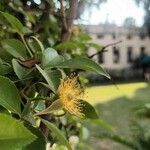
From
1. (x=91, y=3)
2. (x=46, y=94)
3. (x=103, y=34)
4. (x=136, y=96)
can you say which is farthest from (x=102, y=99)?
(x=46, y=94)

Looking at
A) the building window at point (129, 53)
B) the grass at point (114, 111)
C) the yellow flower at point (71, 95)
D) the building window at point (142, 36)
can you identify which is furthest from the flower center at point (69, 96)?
the building window at point (129, 53)

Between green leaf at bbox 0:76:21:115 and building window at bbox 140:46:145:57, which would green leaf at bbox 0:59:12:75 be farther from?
building window at bbox 140:46:145:57

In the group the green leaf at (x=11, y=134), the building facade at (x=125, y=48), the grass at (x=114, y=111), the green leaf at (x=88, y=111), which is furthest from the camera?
the building facade at (x=125, y=48)

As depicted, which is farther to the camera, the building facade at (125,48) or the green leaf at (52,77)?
the building facade at (125,48)

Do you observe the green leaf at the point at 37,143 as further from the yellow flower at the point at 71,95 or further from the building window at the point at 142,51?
the building window at the point at 142,51

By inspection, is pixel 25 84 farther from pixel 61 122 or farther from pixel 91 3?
pixel 91 3

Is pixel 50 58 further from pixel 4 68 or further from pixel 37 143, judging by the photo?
pixel 37 143

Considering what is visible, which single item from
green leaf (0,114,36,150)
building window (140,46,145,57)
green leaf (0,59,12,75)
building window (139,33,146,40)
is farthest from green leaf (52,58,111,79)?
building window (140,46,145,57)
